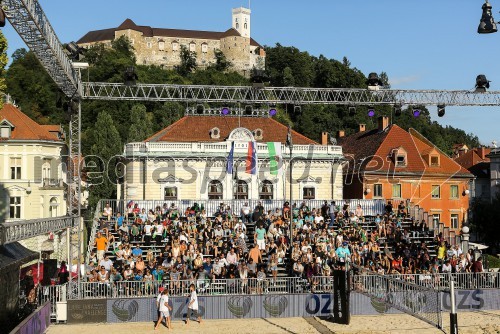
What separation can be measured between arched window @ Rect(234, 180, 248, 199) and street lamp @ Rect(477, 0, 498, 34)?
102 ft

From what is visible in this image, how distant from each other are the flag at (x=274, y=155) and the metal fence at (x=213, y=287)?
14864 mm

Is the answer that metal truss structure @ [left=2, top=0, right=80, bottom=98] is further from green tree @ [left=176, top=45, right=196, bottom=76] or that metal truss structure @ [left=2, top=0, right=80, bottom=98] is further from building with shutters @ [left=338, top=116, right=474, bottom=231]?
green tree @ [left=176, top=45, right=196, bottom=76]

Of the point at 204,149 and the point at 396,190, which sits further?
the point at 396,190

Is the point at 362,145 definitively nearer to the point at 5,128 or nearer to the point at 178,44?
the point at 5,128

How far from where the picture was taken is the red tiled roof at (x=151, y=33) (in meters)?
169

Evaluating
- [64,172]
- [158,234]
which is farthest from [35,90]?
[158,234]

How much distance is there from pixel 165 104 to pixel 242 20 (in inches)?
3947

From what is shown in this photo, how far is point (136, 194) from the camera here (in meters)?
49.5

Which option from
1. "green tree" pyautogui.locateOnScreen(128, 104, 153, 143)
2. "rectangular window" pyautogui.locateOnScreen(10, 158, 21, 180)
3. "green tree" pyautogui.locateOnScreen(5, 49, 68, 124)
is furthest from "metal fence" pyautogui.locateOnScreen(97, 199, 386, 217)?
"green tree" pyautogui.locateOnScreen(5, 49, 68, 124)

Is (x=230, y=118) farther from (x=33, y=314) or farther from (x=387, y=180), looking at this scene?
(x=33, y=314)

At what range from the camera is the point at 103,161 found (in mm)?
70500

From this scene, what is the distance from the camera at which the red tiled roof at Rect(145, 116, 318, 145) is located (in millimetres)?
53562

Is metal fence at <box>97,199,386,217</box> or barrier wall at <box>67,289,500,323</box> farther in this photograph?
metal fence at <box>97,199,386,217</box>

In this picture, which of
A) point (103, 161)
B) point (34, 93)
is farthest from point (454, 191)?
point (34, 93)
